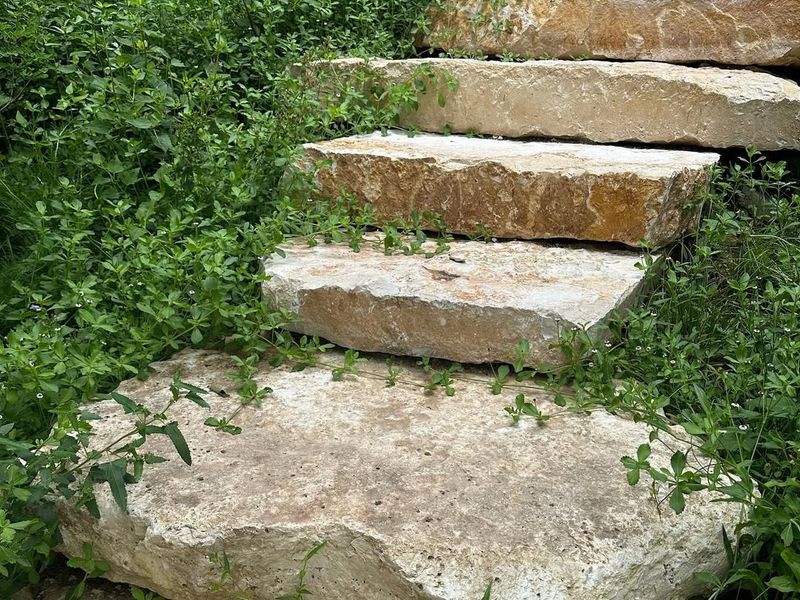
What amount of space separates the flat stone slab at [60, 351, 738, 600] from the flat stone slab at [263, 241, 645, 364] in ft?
1.04

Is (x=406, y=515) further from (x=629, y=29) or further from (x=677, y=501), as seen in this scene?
(x=629, y=29)

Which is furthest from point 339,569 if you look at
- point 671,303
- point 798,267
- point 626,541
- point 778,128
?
point 778,128

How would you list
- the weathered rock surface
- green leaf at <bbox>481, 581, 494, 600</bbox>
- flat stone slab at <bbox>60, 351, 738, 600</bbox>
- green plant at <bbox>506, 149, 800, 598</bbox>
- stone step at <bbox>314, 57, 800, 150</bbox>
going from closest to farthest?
green leaf at <bbox>481, 581, 494, 600</bbox> < flat stone slab at <bbox>60, 351, 738, 600</bbox> < green plant at <bbox>506, 149, 800, 598</bbox> < stone step at <bbox>314, 57, 800, 150</bbox> < the weathered rock surface

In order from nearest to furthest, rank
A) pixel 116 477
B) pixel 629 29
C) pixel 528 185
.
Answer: pixel 116 477, pixel 528 185, pixel 629 29

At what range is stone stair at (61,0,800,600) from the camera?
79.9 inches

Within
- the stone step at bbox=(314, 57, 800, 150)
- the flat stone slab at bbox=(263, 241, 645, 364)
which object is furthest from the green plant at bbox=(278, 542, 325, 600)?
the stone step at bbox=(314, 57, 800, 150)

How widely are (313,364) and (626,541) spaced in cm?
123

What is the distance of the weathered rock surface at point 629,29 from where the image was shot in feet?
14.0

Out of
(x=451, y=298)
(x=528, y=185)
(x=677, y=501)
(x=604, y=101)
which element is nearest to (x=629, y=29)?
(x=604, y=101)

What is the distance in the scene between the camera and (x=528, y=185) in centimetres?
339

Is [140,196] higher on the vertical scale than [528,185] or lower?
lower

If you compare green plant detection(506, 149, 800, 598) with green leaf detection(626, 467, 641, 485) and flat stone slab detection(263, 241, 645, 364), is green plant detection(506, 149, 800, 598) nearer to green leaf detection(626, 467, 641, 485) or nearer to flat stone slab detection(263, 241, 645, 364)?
green leaf detection(626, 467, 641, 485)

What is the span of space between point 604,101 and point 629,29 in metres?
0.74

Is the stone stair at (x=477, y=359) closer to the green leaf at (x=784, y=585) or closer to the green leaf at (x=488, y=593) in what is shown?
the green leaf at (x=488, y=593)
